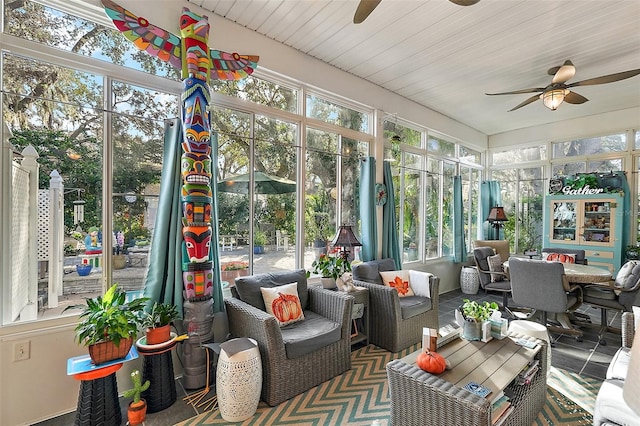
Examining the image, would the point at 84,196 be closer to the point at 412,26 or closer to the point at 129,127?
the point at 129,127

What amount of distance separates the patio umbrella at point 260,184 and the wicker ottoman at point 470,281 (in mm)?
3746

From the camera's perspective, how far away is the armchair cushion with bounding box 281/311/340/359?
7.26 ft

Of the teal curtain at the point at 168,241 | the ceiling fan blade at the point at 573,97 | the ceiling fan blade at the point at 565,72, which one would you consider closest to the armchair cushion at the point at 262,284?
the teal curtain at the point at 168,241

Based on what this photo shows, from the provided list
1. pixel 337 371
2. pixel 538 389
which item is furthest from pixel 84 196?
pixel 538 389

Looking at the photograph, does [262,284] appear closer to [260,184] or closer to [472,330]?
[260,184]

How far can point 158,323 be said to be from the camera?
2.16 m

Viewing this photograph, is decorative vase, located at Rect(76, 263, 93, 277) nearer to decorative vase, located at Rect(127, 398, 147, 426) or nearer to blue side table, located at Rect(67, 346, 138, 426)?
blue side table, located at Rect(67, 346, 138, 426)

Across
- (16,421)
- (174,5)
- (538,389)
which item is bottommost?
(16,421)

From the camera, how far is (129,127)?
95.3 inches

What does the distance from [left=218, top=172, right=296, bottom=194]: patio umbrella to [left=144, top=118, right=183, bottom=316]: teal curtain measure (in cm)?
52

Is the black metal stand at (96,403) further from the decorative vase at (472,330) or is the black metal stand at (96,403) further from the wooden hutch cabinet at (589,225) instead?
the wooden hutch cabinet at (589,225)

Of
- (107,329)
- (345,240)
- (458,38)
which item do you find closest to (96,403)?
(107,329)

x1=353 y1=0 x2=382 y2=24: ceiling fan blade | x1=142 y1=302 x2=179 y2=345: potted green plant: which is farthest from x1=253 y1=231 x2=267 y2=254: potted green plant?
x1=353 y1=0 x2=382 y2=24: ceiling fan blade

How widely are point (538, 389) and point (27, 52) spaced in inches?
163
